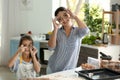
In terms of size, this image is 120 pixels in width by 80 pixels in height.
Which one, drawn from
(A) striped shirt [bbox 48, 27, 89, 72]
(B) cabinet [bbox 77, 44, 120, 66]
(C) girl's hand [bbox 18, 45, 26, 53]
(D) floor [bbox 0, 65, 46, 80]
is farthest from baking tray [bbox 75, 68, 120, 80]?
(D) floor [bbox 0, 65, 46, 80]

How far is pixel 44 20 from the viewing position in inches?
235

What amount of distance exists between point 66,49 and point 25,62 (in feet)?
1.57

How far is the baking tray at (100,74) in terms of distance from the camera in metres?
1.78

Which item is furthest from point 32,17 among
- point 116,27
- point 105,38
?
Result: point 116,27

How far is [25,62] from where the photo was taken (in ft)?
7.75

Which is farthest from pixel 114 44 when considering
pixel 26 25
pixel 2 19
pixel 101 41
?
pixel 2 19

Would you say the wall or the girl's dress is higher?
the wall

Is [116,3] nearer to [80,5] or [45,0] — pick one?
[80,5]

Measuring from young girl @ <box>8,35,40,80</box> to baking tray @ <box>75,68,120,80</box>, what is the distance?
2.00 ft

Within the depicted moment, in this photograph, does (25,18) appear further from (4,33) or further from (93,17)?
(93,17)

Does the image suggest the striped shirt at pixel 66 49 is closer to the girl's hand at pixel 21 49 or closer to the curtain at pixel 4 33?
the girl's hand at pixel 21 49

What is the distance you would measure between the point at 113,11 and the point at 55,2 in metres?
2.30

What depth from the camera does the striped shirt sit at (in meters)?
2.25

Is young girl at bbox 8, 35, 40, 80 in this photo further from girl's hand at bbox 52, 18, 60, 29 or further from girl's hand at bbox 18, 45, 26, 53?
girl's hand at bbox 52, 18, 60, 29
